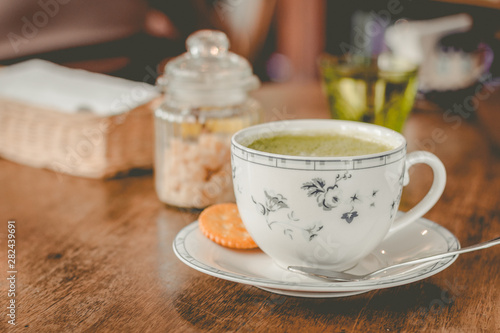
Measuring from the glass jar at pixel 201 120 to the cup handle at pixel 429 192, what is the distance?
0.27 m

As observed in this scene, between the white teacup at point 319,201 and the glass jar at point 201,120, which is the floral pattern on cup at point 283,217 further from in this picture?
the glass jar at point 201,120

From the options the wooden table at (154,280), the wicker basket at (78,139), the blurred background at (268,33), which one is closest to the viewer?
the wooden table at (154,280)

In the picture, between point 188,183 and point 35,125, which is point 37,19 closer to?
point 35,125

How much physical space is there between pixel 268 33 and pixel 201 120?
2.55m

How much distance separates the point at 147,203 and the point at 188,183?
0.25ft

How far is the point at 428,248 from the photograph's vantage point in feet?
1.87

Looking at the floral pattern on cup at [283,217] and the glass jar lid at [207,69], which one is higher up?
the glass jar lid at [207,69]

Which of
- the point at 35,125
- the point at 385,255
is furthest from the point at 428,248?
the point at 35,125

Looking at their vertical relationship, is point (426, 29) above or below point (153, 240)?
above

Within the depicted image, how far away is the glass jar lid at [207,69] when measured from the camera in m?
0.78

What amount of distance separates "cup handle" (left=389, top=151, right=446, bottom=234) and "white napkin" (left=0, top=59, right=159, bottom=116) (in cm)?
49

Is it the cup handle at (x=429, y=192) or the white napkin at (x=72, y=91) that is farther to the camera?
the white napkin at (x=72, y=91)

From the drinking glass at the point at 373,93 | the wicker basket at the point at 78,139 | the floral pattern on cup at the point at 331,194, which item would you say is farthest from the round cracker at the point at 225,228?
the drinking glass at the point at 373,93

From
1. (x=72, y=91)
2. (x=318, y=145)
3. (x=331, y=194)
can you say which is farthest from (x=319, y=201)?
(x=72, y=91)
